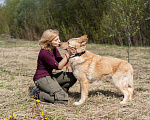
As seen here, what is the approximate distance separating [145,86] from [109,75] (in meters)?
1.58

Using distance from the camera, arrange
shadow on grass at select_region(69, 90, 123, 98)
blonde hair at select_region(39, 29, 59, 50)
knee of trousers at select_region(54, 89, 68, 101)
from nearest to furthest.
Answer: knee of trousers at select_region(54, 89, 68, 101)
blonde hair at select_region(39, 29, 59, 50)
shadow on grass at select_region(69, 90, 123, 98)

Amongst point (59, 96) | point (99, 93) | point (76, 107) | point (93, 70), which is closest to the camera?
point (76, 107)

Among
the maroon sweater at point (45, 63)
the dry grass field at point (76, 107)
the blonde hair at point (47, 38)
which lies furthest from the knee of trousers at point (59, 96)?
the blonde hair at point (47, 38)

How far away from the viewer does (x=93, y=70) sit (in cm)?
359

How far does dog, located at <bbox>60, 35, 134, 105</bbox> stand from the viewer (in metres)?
3.53

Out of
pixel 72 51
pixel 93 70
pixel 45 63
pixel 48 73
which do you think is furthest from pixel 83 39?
pixel 48 73

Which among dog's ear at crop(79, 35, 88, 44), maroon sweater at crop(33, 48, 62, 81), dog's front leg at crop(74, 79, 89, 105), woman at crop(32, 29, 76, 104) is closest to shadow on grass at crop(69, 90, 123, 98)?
dog's front leg at crop(74, 79, 89, 105)

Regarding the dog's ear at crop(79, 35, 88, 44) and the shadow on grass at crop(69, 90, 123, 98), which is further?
the shadow on grass at crop(69, 90, 123, 98)

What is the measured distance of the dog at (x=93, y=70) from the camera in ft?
11.6

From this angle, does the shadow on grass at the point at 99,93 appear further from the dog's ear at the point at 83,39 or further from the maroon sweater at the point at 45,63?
the dog's ear at the point at 83,39

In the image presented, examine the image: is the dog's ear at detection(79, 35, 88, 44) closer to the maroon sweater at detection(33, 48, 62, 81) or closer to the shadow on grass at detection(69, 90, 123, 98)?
the maroon sweater at detection(33, 48, 62, 81)

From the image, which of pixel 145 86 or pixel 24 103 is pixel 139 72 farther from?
pixel 24 103

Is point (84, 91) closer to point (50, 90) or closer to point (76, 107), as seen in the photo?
point (76, 107)

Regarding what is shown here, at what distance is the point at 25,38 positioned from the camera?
2294 cm
